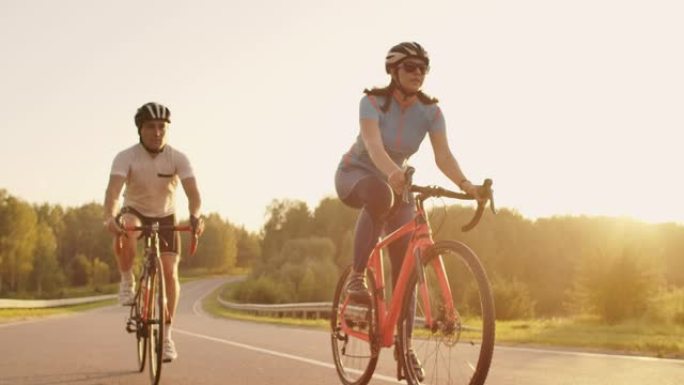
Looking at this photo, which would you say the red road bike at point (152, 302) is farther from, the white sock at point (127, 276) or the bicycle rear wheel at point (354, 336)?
the bicycle rear wheel at point (354, 336)

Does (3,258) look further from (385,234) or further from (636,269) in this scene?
(385,234)

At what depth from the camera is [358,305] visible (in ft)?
20.2

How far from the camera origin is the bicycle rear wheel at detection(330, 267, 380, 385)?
5.96m

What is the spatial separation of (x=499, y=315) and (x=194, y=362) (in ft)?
74.2

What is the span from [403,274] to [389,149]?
989 millimetres

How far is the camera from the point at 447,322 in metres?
4.86

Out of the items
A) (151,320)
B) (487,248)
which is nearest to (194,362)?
(151,320)

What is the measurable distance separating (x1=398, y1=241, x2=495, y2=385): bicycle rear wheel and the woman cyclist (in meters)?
0.62

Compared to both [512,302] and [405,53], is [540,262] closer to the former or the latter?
[512,302]

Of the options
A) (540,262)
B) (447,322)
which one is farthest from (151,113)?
(540,262)

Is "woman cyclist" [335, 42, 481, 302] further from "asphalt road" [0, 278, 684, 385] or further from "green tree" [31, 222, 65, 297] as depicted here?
"green tree" [31, 222, 65, 297]

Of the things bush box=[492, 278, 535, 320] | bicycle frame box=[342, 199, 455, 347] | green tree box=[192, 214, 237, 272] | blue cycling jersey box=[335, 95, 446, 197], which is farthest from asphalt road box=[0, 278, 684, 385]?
green tree box=[192, 214, 237, 272]

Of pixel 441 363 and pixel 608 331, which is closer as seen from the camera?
pixel 441 363

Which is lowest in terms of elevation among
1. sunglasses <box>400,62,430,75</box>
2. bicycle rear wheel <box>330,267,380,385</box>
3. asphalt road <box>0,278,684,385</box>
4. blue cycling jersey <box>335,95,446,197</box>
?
asphalt road <box>0,278,684,385</box>
